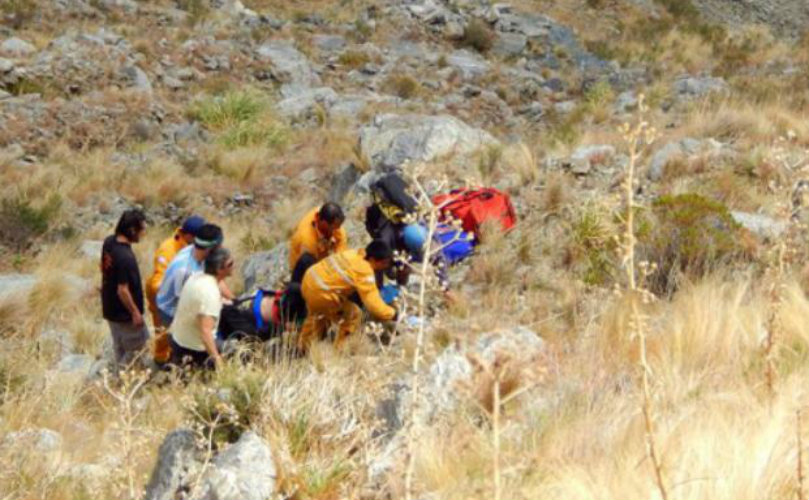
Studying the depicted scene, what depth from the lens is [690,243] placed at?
632 centimetres

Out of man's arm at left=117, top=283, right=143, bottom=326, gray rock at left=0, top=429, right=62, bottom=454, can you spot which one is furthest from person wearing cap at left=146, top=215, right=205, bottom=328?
gray rock at left=0, top=429, right=62, bottom=454

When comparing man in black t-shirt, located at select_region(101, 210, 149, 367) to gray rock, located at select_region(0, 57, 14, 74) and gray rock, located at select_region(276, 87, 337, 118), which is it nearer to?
gray rock, located at select_region(276, 87, 337, 118)

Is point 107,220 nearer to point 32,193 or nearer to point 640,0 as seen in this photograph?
point 32,193

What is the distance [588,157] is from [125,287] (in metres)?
4.99

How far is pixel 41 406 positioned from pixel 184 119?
11756 millimetres

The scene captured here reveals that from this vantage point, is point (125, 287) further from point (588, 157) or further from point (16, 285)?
point (588, 157)

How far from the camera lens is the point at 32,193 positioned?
44.0ft

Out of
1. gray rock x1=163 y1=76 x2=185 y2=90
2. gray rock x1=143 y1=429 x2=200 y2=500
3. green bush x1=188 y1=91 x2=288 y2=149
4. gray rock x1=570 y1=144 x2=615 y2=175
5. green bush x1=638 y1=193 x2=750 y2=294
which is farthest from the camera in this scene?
gray rock x1=163 y1=76 x2=185 y2=90

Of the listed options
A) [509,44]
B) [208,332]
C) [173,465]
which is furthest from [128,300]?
[509,44]

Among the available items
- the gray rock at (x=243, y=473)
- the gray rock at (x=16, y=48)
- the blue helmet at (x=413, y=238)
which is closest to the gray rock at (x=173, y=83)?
the gray rock at (x=16, y=48)

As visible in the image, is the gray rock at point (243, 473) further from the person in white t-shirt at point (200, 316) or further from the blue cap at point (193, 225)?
the blue cap at point (193, 225)

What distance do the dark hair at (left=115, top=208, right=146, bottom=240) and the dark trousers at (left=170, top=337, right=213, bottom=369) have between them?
89 cm

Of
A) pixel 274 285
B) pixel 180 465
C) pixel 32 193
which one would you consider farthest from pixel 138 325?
pixel 32 193

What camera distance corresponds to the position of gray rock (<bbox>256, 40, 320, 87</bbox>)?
19859mm
